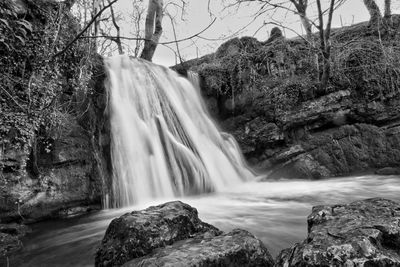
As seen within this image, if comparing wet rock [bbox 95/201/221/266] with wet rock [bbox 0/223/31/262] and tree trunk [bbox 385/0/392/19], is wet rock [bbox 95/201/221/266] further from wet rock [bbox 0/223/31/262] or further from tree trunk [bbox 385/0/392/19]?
tree trunk [bbox 385/0/392/19]

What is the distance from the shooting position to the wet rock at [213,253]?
6.54 ft

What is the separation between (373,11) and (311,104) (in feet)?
11.8

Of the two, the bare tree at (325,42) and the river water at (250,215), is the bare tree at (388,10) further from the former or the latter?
the river water at (250,215)

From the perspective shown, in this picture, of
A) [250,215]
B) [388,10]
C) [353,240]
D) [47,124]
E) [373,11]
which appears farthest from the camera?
[388,10]

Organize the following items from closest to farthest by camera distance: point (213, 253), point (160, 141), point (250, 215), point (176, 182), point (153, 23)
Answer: point (213, 253), point (250, 215), point (176, 182), point (160, 141), point (153, 23)

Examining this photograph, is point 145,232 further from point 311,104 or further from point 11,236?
point 311,104

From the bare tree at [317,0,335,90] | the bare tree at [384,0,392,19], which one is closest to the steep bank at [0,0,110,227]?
the bare tree at [317,0,335,90]

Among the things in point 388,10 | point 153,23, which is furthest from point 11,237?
point 388,10

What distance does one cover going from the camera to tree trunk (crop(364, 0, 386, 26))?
8630 millimetres

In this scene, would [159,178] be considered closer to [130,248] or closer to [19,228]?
[19,228]

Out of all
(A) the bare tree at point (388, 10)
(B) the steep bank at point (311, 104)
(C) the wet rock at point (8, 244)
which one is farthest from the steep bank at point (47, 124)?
(A) the bare tree at point (388, 10)

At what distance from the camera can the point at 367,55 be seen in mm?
8328

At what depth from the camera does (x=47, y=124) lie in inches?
210

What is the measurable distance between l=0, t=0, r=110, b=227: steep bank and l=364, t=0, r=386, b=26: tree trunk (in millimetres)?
7963
